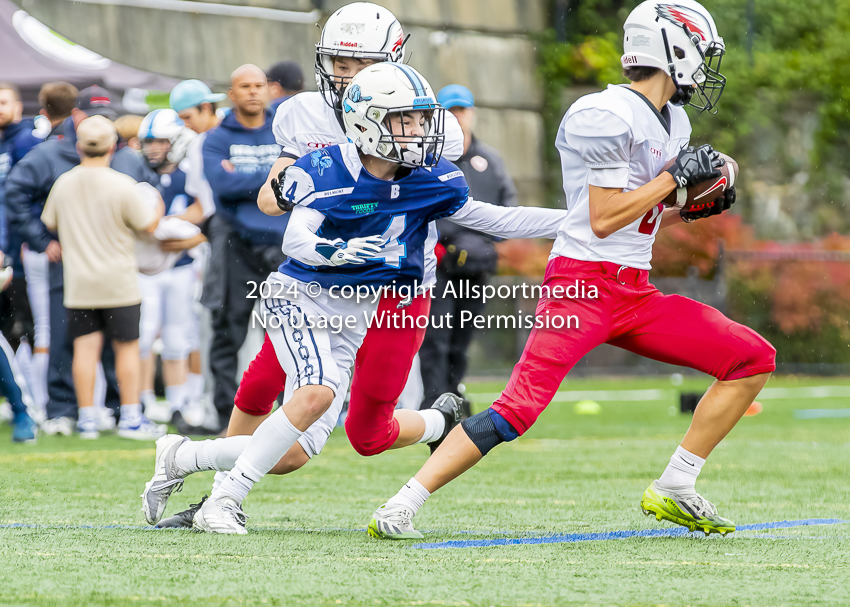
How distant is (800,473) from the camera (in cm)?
589

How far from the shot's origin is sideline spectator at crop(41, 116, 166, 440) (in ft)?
24.2

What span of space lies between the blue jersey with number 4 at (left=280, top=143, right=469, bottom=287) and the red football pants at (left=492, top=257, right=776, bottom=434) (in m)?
0.48

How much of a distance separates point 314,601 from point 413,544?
931 mm

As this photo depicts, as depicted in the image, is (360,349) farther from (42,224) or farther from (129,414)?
A: (42,224)

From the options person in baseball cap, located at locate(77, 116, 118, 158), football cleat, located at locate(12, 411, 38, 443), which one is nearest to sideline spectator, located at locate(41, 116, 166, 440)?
person in baseball cap, located at locate(77, 116, 118, 158)

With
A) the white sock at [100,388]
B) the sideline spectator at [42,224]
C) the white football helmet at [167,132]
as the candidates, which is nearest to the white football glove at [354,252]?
the sideline spectator at [42,224]

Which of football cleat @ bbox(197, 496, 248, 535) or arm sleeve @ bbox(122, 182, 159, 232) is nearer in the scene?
football cleat @ bbox(197, 496, 248, 535)

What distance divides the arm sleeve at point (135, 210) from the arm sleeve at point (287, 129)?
2901mm

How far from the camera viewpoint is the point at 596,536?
4.05 meters

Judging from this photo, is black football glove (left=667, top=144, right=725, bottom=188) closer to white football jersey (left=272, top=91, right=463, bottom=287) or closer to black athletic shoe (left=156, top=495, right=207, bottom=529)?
white football jersey (left=272, top=91, right=463, bottom=287)

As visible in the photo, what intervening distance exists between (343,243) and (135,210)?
3.91m

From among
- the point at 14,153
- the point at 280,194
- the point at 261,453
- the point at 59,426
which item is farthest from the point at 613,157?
the point at 14,153

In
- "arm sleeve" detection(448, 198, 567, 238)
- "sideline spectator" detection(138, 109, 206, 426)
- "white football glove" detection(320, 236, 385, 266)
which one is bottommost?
"sideline spectator" detection(138, 109, 206, 426)

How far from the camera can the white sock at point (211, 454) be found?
420 centimetres
